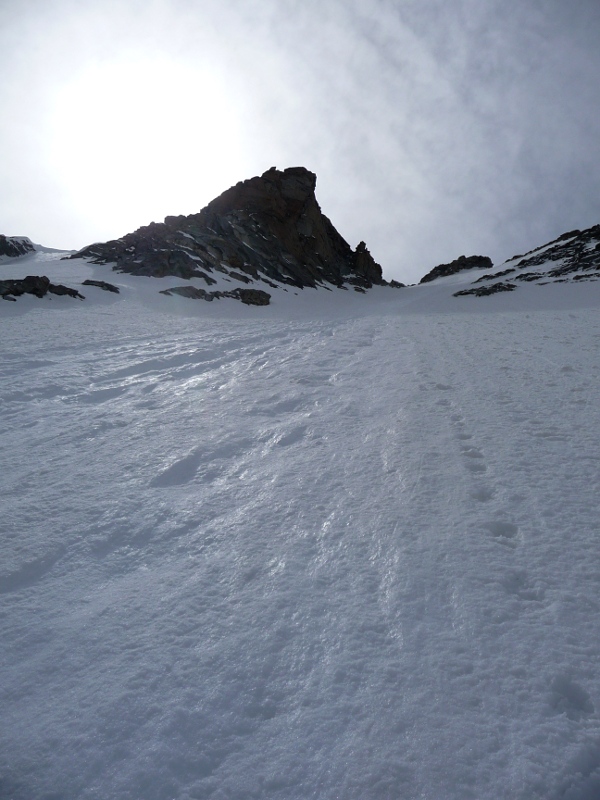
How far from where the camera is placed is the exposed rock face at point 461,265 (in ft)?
295

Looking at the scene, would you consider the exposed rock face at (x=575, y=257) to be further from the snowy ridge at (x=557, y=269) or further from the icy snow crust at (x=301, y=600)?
the icy snow crust at (x=301, y=600)

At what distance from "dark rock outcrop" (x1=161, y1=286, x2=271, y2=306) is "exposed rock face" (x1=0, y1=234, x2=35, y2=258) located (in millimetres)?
39865

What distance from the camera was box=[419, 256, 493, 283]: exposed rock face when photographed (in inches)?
3543

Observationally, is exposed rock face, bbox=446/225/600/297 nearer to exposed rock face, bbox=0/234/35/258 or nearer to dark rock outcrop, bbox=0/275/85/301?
dark rock outcrop, bbox=0/275/85/301

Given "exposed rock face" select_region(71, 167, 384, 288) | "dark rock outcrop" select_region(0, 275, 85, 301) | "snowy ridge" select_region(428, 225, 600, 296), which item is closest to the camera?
"dark rock outcrop" select_region(0, 275, 85, 301)

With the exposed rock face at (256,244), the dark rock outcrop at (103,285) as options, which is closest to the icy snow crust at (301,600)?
the dark rock outcrop at (103,285)

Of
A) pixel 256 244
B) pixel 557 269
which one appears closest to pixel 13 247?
pixel 256 244

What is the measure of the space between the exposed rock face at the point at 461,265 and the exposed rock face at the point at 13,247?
70.4m

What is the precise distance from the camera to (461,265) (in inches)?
3600

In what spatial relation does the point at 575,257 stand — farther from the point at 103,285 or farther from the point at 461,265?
the point at 461,265

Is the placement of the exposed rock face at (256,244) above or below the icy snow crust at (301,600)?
above

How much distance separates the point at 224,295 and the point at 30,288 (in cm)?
907

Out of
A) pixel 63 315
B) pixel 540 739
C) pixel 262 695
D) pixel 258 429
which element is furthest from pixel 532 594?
pixel 63 315

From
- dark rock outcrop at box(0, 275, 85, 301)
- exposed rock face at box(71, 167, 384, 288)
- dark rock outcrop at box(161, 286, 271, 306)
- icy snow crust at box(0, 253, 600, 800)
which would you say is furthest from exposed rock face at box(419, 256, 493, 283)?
icy snow crust at box(0, 253, 600, 800)
